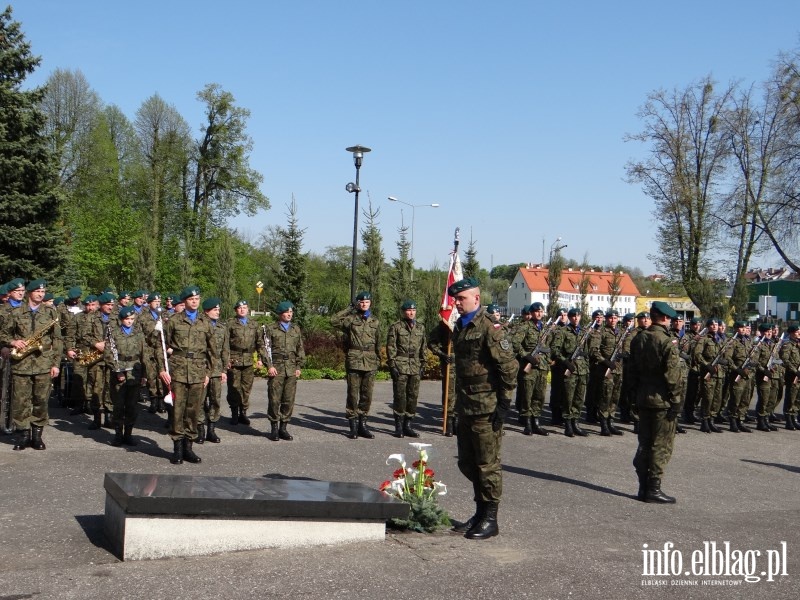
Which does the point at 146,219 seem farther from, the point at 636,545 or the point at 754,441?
the point at 636,545

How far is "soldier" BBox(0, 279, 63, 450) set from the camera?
10.0 metres

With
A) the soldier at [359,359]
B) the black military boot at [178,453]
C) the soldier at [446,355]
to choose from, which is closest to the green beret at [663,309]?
the soldier at [446,355]

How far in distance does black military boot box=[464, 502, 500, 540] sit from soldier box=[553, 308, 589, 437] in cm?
703

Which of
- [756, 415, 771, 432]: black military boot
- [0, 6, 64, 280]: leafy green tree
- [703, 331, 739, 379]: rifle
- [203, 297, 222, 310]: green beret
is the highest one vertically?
[0, 6, 64, 280]: leafy green tree

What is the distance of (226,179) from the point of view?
1831 inches

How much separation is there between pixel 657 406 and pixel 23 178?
20.8 meters

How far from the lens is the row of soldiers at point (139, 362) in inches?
382

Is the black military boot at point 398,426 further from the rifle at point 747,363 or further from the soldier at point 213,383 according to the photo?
the rifle at point 747,363

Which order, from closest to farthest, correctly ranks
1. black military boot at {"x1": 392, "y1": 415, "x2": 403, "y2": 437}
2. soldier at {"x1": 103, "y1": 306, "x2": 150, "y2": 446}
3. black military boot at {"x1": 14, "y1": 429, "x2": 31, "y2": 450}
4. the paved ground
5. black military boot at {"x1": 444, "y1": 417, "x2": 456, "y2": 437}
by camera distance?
the paved ground, black military boot at {"x1": 14, "y1": 429, "x2": 31, "y2": 450}, soldier at {"x1": 103, "y1": 306, "x2": 150, "y2": 446}, black military boot at {"x1": 392, "y1": 415, "x2": 403, "y2": 437}, black military boot at {"x1": 444, "y1": 417, "x2": 456, "y2": 437}

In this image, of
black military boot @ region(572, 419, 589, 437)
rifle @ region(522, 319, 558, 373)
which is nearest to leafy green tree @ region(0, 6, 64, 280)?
rifle @ region(522, 319, 558, 373)

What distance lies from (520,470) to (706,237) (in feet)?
98.7

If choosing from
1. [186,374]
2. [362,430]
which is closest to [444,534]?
[186,374]

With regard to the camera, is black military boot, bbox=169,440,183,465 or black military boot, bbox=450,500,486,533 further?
black military boot, bbox=169,440,183,465

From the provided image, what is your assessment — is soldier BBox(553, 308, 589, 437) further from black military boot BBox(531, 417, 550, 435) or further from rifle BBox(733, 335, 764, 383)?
rifle BBox(733, 335, 764, 383)
